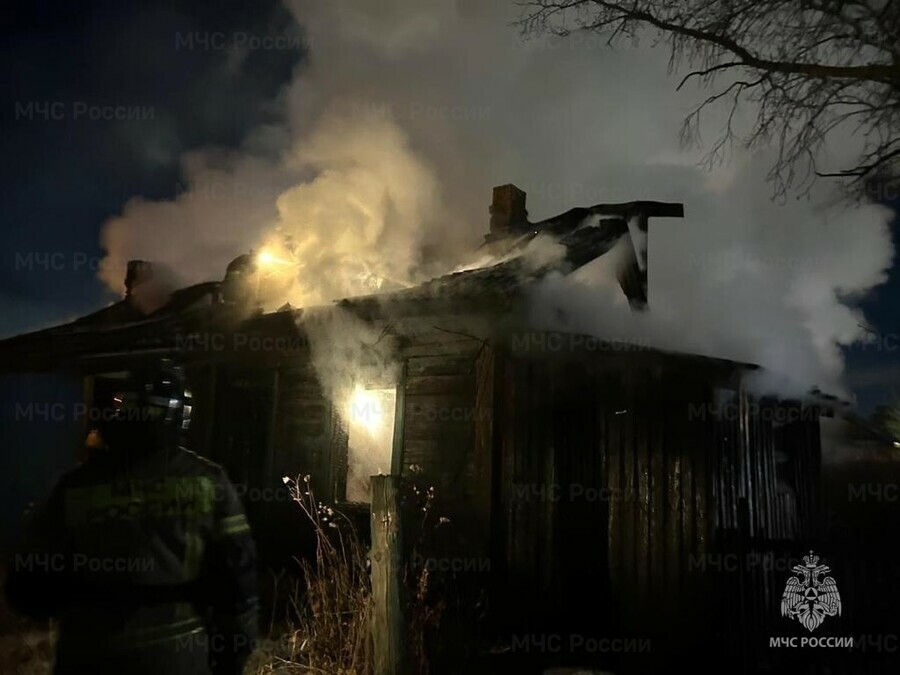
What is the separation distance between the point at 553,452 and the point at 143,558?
5.13 metres

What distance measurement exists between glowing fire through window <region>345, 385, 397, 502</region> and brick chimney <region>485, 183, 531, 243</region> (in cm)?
415

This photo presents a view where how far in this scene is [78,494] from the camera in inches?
143

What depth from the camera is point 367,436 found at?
32.1 ft

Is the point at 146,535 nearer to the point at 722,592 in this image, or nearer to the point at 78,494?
the point at 78,494

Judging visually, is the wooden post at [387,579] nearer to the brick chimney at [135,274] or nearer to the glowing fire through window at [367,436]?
the glowing fire through window at [367,436]

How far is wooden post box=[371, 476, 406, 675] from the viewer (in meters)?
4.41

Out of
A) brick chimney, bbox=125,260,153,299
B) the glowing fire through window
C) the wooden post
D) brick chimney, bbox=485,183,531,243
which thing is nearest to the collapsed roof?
brick chimney, bbox=485,183,531,243

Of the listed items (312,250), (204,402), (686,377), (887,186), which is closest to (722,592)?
(686,377)

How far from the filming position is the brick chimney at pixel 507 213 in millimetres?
12289

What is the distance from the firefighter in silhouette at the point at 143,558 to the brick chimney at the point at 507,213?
907cm

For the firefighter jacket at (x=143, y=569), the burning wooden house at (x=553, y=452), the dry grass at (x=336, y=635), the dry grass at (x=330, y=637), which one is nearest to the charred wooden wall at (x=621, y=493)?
the burning wooden house at (x=553, y=452)

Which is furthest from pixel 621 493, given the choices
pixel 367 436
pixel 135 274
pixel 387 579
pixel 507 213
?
pixel 135 274

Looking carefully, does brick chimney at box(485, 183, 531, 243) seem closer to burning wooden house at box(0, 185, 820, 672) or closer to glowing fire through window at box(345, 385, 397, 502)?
burning wooden house at box(0, 185, 820, 672)

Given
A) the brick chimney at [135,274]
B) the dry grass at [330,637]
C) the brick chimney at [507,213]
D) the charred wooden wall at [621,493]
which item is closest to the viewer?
the dry grass at [330,637]
